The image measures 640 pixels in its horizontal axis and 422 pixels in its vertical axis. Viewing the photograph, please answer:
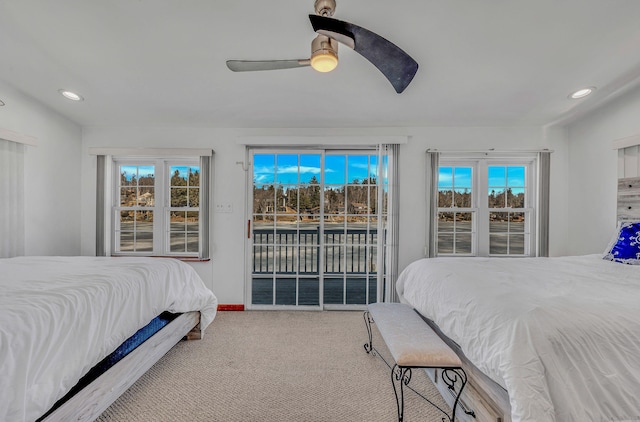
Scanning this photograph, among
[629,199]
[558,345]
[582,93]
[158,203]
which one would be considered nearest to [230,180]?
[158,203]

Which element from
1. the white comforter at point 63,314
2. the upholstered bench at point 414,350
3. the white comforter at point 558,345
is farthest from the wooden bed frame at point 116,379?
the white comforter at point 558,345

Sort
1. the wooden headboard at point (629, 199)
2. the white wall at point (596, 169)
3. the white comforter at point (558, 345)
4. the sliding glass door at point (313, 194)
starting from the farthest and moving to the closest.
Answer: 1. the sliding glass door at point (313, 194)
2. the white wall at point (596, 169)
3. the wooden headboard at point (629, 199)
4. the white comforter at point (558, 345)

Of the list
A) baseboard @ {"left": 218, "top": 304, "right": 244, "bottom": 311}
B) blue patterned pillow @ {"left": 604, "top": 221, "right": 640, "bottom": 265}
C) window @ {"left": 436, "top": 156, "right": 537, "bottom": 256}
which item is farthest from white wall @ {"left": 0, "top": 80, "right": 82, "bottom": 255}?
blue patterned pillow @ {"left": 604, "top": 221, "right": 640, "bottom": 265}

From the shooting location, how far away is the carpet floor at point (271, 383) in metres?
1.74

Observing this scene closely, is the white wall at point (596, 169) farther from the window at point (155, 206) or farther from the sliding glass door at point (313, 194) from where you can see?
the window at point (155, 206)

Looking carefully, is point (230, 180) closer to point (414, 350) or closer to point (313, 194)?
point (313, 194)

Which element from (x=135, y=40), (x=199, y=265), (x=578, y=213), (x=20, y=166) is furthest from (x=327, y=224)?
(x=20, y=166)

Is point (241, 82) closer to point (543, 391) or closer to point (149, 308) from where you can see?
point (149, 308)

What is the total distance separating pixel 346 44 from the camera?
1.40 m

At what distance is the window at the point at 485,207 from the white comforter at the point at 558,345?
6.42ft

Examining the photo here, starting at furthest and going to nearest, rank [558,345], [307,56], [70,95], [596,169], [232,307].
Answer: [232,307]
[596,169]
[70,95]
[307,56]
[558,345]

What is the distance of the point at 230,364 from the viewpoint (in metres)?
2.29

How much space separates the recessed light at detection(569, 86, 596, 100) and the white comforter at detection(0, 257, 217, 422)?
13.4 ft

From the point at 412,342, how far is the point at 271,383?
3.58ft
